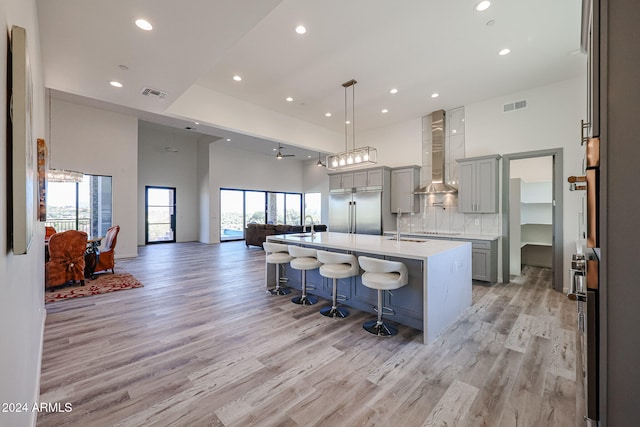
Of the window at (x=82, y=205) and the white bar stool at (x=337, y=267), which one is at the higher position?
the window at (x=82, y=205)

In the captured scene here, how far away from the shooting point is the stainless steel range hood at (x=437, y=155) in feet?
19.8

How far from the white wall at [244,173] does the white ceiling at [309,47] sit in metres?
5.36

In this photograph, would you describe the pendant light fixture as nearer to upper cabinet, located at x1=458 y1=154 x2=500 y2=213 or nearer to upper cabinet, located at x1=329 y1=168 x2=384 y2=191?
upper cabinet, located at x1=329 y1=168 x2=384 y2=191

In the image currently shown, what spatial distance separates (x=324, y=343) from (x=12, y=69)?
2.78 m

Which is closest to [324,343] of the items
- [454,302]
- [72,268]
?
[454,302]

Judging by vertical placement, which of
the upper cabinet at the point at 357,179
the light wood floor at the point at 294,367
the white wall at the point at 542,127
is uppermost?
the white wall at the point at 542,127

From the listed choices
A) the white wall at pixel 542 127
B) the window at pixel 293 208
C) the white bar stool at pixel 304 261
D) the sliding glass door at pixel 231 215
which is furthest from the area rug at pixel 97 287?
the window at pixel 293 208

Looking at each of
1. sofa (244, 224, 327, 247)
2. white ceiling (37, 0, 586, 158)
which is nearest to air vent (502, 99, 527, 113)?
white ceiling (37, 0, 586, 158)

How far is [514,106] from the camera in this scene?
526 cm

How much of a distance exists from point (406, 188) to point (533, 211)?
3016 mm

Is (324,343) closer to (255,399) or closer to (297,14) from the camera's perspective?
(255,399)

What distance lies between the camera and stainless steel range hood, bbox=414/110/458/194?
6.04 m

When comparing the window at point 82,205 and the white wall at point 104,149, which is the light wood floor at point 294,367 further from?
the window at point 82,205

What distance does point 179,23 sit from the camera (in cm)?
268
